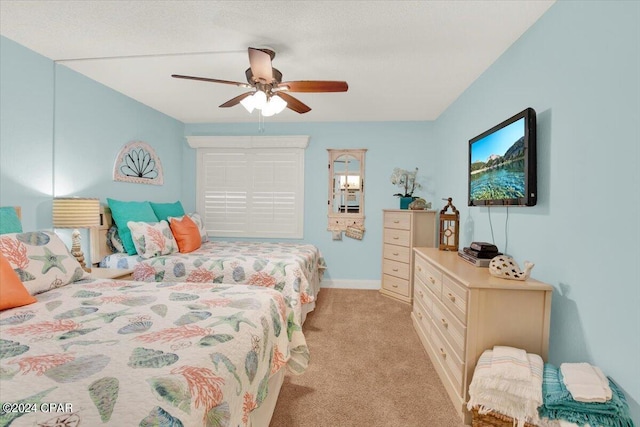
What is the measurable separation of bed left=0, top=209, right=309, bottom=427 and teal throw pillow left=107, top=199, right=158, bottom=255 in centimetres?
108

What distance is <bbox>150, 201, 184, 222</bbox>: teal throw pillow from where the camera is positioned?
3.76m

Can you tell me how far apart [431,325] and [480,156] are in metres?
1.48

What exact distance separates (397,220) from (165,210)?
3007mm

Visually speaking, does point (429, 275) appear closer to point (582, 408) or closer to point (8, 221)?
point (582, 408)

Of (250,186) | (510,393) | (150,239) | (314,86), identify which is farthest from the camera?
(250,186)

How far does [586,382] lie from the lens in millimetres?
1323

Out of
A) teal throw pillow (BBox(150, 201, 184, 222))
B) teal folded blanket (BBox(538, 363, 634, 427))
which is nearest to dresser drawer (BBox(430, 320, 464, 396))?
teal folded blanket (BBox(538, 363, 634, 427))

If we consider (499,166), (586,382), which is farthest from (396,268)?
(586,382)

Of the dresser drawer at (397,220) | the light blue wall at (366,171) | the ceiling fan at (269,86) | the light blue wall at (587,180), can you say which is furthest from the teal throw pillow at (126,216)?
the light blue wall at (587,180)

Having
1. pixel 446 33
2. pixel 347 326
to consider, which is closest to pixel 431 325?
pixel 347 326

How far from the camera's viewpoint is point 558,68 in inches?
69.7

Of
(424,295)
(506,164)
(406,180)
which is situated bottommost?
(424,295)

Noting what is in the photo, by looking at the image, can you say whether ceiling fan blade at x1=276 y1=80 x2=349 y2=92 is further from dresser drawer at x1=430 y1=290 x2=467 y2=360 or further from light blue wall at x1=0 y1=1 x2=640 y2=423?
dresser drawer at x1=430 y1=290 x2=467 y2=360

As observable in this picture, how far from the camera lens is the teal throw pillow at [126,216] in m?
3.10
